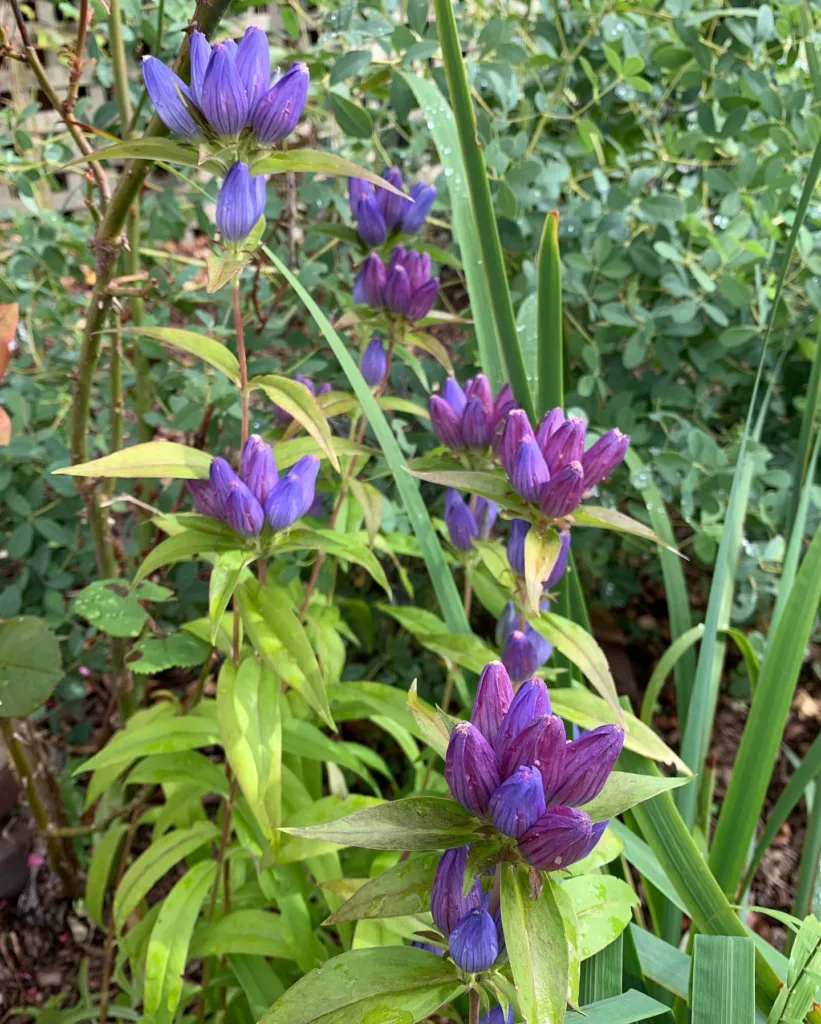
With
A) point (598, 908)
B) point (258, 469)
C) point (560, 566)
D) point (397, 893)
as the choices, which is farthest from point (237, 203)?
point (598, 908)

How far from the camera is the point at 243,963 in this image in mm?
938

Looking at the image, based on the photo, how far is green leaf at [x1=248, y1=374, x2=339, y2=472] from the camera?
2.33ft

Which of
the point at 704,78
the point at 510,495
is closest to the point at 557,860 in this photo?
the point at 510,495

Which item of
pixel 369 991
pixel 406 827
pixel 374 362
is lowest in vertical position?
pixel 369 991

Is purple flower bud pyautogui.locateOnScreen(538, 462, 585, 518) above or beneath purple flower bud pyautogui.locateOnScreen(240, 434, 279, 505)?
beneath

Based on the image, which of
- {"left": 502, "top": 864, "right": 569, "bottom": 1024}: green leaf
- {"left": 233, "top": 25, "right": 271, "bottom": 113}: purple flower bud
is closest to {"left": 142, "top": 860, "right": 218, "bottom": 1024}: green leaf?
{"left": 502, "top": 864, "right": 569, "bottom": 1024}: green leaf

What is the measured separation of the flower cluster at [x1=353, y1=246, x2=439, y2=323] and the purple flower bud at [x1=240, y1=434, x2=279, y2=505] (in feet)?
0.96

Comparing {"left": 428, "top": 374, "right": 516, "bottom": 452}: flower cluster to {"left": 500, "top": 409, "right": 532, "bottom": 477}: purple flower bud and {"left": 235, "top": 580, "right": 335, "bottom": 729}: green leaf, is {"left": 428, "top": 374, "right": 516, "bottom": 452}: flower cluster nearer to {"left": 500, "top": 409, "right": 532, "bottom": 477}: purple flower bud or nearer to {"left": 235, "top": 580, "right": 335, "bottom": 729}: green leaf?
{"left": 500, "top": 409, "right": 532, "bottom": 477}: purple flower bud

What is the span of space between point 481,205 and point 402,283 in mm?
126

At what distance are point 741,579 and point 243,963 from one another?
3.47 feet

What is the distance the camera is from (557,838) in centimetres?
47

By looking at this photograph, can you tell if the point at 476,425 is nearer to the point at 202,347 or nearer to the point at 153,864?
the point at 202,347

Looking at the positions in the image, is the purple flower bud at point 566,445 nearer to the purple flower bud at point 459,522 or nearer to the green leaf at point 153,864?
the purple flower bud at point 459,522

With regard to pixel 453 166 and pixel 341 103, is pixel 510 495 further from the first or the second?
pixel 341 103
